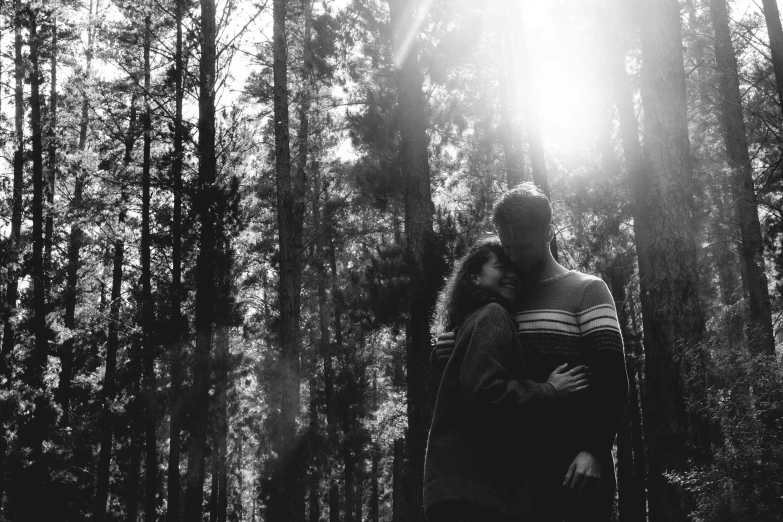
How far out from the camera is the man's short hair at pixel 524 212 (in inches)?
97.1

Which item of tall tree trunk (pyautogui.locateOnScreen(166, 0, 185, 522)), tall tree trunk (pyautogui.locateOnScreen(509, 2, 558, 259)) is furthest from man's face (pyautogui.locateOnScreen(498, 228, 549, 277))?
tall tree trunk (pyautogui.locateOnScreen(166, 0, 185, 522))

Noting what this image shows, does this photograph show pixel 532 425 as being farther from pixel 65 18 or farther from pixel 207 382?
pixel 65 18

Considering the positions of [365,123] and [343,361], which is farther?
[343,361]

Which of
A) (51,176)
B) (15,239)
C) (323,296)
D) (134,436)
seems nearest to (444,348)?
(134,436)

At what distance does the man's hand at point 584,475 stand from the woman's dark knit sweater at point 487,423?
5.8 inches

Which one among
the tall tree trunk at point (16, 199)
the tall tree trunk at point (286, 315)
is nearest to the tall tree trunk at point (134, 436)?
the tall tree trunk at point (16, 199)

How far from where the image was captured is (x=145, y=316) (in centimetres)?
1532

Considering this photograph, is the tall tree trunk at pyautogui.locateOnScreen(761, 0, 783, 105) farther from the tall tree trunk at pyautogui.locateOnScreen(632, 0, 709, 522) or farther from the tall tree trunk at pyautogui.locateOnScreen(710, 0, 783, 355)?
the tall tree trunk at pyautogui.locateOnScreen(632, 0, 709, 522)

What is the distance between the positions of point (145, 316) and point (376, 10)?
26.9ft

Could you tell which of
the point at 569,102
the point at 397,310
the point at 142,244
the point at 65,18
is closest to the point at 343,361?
the point at 142,244

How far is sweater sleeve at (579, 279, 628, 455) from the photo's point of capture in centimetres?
226

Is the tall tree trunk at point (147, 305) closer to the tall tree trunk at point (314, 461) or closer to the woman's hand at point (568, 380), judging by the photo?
the tall tree trunk at point (314, 461)

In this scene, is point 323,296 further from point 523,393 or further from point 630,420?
point 523,393

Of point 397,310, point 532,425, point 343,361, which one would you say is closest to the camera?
point 532,425
